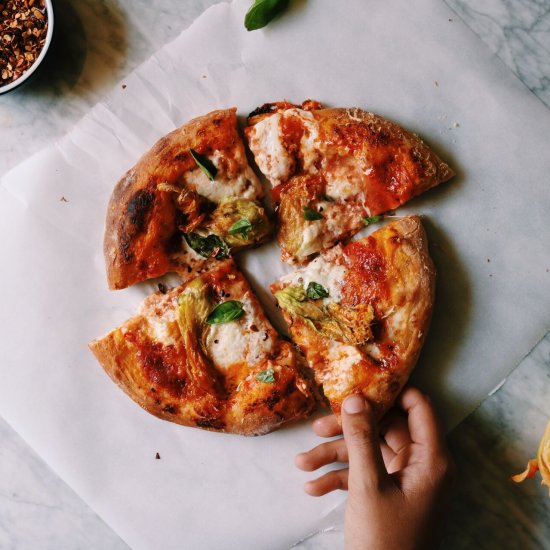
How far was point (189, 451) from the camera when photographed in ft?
11.9

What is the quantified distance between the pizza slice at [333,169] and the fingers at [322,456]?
1014 mm

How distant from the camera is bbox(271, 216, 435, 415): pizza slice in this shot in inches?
127

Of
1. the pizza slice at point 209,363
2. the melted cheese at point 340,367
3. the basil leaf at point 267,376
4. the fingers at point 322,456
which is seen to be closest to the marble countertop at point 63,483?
the fingers at point 322,456

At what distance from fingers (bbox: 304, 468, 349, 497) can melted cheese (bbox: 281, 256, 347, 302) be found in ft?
3.10

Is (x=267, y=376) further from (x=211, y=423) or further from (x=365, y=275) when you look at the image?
(x=365, y=275)

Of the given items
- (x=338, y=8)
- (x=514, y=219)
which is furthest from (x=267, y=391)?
(x=338, y=8)

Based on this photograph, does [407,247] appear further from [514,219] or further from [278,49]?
[278,49]

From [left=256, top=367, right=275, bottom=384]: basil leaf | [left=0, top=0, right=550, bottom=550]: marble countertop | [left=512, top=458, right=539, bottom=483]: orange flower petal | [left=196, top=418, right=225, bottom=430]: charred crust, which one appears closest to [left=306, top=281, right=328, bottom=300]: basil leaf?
[left=256, top=367, right=275, bottom=384]: basil leaf

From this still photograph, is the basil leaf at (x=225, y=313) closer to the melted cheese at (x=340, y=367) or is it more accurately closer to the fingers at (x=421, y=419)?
the melted cheese at (x=340, y=367)

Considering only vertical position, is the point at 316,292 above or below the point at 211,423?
above

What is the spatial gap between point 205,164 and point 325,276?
0.82m

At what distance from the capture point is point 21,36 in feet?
11.4

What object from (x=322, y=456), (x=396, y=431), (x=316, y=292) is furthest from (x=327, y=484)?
(x=316, y=292)

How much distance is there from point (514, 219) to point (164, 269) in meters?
1.85
